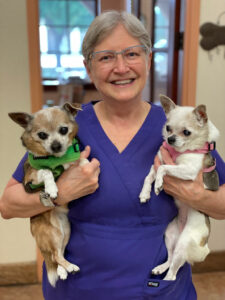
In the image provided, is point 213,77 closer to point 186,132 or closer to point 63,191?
point 186,132

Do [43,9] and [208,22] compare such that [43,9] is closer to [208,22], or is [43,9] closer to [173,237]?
[208,22]

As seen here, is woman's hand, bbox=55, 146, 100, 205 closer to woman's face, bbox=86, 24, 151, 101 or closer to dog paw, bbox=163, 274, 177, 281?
woman's face, bbox=86, 24, 151, 101

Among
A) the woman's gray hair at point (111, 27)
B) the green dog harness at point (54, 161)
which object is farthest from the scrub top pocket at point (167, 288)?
the woman's gray hair at point (111, 27)

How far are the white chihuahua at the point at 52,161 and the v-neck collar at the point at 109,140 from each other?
8 centimetres

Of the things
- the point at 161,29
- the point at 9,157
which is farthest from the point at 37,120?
the point at 161,29

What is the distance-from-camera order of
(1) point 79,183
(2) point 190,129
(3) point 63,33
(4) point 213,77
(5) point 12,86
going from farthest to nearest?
1. (3) point 63,33
2. (4) point 213,77
3. (5) point 12,86
4. (2) point 190,129
5. (1) point 79,183

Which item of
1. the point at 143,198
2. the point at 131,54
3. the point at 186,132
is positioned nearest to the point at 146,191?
the point at 143,198

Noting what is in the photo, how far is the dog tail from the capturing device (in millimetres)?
1179

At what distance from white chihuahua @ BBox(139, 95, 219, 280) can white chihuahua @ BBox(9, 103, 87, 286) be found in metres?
0.30

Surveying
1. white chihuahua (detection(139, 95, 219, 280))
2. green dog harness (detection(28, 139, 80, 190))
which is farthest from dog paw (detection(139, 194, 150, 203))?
green dog harness (detection(28, 139, 80, 190))

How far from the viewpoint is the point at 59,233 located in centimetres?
118

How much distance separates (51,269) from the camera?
3.92 feet

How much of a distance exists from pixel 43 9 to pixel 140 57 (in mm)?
4310

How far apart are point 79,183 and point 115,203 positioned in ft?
0.46
